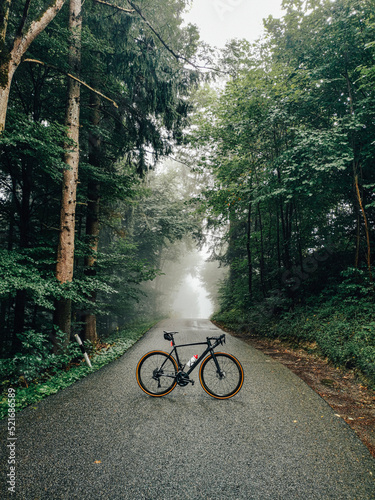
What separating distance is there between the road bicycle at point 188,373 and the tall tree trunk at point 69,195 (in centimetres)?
264

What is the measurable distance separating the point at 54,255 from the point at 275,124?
8481mm

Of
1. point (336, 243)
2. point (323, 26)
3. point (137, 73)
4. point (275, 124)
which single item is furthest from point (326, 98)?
point (137, 73)

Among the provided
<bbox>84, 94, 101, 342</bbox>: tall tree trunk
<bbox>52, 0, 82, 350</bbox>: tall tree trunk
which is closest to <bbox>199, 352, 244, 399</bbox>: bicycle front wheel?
<bbox>52, 0, 82, 350</bbox>: tall tree trunk

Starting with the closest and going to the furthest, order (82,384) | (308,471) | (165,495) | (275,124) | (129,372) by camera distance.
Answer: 1. (165,495)
2. (308,471)
3. (82,384)
4. (129,372)
5. (275,124)

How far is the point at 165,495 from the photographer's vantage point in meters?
2.05

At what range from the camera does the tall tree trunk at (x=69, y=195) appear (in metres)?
5.56

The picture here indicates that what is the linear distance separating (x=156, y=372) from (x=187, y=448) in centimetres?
145

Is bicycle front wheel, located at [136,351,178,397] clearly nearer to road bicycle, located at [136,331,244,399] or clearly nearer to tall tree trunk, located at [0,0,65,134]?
road bicycle, located at [136,331,244,399]

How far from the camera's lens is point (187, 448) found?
2652 mm

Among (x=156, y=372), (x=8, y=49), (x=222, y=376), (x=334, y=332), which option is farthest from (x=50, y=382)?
(x=334, y=332)

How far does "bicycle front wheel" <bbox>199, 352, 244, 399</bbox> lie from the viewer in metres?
3.94

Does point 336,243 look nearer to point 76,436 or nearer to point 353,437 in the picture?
point 353,437

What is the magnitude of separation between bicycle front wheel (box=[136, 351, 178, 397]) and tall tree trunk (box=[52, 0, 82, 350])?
256 cm

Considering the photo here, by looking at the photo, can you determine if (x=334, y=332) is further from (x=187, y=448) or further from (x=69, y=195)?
(x=69, y=195)
